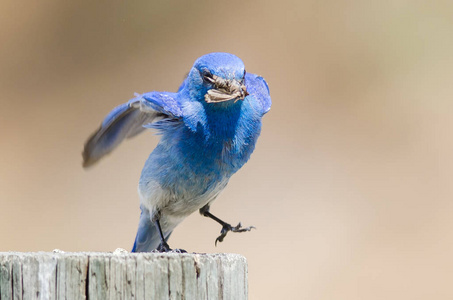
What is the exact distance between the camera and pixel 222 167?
15.2 feet

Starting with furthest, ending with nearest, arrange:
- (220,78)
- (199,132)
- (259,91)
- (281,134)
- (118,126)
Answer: (281,134) → (118,126) → (259,91) → (199,132) → (220,78)

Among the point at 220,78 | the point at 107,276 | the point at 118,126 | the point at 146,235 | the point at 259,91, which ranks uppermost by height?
the point at 220,78

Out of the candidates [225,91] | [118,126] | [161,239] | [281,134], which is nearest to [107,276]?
[225,91]

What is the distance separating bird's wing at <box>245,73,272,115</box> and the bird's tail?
1119mm

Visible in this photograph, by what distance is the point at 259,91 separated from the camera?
195 inches

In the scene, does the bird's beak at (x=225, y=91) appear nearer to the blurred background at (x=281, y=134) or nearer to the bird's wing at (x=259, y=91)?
the bird's wing at (x=259, y=91)

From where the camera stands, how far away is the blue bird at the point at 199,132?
14.5ft

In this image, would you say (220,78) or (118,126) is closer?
(220,78)

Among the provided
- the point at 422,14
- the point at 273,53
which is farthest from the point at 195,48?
the point at 422,14

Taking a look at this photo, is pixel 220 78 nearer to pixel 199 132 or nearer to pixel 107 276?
pixel 199 132

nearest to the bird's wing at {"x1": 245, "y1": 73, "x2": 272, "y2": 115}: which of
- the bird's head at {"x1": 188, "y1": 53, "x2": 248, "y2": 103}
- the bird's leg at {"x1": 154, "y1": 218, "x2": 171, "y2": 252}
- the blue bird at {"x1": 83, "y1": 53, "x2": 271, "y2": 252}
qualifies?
the blue bird at {"x1": 83, "y1": 53, "x2": 271, "y2": 252}

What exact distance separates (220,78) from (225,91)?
84mm

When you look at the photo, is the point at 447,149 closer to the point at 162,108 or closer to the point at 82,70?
the point at 82,70

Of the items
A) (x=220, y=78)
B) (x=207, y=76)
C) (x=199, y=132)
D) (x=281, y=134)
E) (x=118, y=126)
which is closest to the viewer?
(x=220, y=78)
